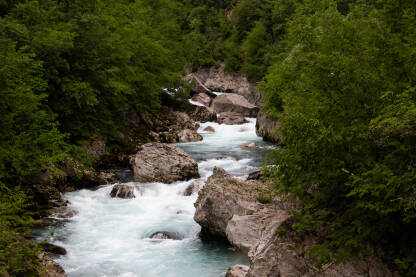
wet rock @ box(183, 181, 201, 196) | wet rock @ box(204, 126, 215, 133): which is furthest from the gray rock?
wet rock @ box(204, 126, 215, 133)

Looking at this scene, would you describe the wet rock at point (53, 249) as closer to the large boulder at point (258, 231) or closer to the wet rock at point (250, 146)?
the large boulder at point (258, 231)

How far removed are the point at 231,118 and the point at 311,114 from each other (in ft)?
91.8

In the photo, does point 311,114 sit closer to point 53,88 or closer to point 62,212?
point 62,212

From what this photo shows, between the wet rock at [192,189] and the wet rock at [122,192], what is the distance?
8.11ft

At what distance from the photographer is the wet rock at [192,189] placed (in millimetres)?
15328

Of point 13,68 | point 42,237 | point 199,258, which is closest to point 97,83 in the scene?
point 13,68

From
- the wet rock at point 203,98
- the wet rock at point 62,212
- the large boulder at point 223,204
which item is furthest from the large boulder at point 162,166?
the wet rock at point 203,98

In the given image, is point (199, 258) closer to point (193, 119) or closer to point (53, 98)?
point (53, 98)

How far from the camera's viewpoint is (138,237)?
12.2 meters

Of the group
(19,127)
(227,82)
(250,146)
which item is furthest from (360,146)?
(227,82)

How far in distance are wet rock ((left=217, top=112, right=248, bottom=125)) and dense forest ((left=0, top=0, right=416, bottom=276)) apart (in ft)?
25.8

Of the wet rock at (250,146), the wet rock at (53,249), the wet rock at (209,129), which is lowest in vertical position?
the wet rock at (209,129)

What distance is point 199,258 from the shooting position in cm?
1068

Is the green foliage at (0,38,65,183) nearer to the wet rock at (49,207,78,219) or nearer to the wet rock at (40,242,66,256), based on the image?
the wet rock at (49,207,78,219)
